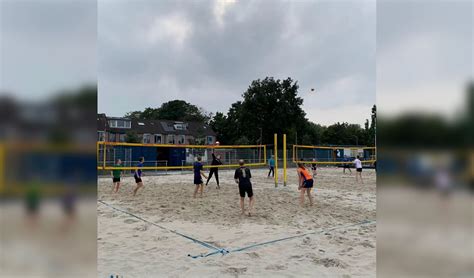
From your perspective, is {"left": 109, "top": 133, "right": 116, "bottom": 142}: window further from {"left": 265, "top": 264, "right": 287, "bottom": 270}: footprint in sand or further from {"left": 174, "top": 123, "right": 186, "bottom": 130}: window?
{"left": 265, "top": 264, "right": 287, "bottom": 270}: footprint in sand

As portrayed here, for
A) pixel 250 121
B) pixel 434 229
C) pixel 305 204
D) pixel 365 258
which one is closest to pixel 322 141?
pixel 250 121

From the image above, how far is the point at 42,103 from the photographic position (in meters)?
0.75

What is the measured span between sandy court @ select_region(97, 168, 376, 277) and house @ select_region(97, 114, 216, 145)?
30.9 meters

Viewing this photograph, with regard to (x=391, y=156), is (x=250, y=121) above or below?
above

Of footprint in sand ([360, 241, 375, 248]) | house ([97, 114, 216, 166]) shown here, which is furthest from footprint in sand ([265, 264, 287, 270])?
house ([97, 114, 216, 166])

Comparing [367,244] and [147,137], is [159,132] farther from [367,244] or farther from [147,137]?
[367,244]

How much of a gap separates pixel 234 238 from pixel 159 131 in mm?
37929

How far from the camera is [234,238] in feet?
15.6

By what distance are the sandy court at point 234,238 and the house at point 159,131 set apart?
30.9 metres

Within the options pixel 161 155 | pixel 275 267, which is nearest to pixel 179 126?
pixel 161 155

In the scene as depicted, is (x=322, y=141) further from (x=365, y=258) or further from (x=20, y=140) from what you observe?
(x=20, y=140)

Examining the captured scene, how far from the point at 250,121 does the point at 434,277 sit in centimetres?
3853

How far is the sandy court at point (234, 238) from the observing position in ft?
11.6

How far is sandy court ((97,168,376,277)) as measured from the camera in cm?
353
